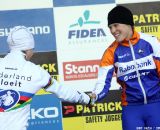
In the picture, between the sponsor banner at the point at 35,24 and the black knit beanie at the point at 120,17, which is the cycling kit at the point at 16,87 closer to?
the black knit beanie at the point at 120,17

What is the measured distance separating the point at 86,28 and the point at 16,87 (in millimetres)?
1871

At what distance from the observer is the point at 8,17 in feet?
16.6

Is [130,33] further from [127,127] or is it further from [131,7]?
[131,7]

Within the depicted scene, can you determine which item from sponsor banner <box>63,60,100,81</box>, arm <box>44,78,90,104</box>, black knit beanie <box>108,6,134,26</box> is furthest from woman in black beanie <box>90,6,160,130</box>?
sponsor banner <box>63,60,100,81</box>

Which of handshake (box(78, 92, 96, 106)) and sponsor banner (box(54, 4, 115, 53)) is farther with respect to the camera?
sponsor banner (box(54, 4, 115, 53))

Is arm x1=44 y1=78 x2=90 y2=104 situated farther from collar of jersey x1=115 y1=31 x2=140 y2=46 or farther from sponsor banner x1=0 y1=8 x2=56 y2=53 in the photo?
sponsor banner x1=0 y1=8 x2=56 y2=53

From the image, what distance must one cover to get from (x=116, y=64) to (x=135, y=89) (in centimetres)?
24

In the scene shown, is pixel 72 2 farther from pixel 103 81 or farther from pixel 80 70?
pixel 103 81

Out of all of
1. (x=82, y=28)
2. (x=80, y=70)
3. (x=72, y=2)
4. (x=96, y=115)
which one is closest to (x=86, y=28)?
(x=82, y=28)

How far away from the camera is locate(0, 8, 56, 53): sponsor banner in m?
5.05

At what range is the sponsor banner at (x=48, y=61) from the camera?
5.12 metres

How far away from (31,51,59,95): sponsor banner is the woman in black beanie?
4.43 feet

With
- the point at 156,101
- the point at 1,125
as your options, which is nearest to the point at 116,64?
the point at 156,101

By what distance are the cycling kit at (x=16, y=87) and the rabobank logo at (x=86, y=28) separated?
1664 millimetres
